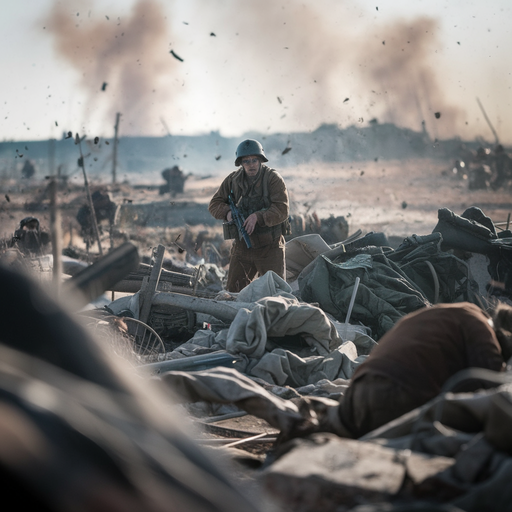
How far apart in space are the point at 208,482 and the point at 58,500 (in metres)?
0.24

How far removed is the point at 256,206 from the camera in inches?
291

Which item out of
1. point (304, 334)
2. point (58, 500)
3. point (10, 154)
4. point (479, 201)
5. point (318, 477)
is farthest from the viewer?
point (10, 154)

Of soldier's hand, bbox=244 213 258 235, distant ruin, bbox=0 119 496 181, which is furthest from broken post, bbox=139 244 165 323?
distant ruin, bbox=0 119 496 181

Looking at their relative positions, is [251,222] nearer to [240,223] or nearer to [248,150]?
[240,223]

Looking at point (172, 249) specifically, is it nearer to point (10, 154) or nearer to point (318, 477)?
point (318, 477)

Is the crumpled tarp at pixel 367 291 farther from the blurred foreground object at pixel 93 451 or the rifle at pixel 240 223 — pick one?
the blurred foreground object at pixel 93 451

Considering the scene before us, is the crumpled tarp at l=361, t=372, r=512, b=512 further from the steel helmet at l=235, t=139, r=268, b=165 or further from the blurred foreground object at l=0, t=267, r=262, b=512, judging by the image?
the steel helmet at l=235, t=139, r=268, b=165

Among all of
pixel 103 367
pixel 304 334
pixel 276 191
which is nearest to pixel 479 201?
pixel 276 191

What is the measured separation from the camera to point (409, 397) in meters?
2.60

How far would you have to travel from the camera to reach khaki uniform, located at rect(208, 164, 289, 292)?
734cm

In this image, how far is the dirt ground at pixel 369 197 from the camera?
21938 mm

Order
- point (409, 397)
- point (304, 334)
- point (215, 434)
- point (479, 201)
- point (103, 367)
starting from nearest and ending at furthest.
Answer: point (103, 367)
point (409, 397)
point (215, 434)
point (304, 334)
point (479, 201)

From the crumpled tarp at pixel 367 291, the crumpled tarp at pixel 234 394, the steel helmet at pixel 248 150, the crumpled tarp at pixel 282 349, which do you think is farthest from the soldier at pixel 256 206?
the crumpled tarp at pixel 234 394

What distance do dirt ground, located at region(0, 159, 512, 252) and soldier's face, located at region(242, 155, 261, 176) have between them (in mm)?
7820
